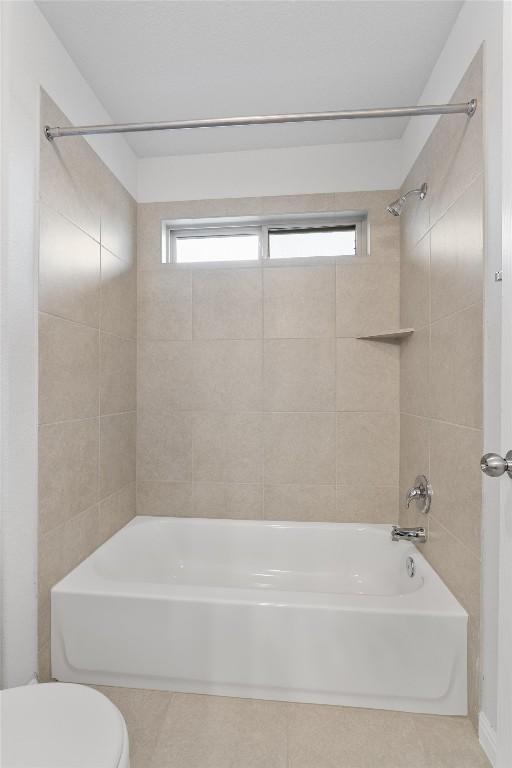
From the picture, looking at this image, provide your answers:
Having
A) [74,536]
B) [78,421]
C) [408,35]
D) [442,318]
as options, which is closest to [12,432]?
[78,421]

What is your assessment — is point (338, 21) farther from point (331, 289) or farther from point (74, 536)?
point (74, 536)

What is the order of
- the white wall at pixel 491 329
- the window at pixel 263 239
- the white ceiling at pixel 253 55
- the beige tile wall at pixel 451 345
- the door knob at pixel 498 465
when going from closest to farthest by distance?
the door knob at pixel 498 465
the white wall at pixel 491 329
the beige tile wall at pixel 451 345
the white ceiling at pixel 253 55
the window at pixel 263 239

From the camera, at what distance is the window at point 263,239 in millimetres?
2520

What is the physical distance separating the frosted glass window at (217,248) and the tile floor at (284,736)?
7.17 ft

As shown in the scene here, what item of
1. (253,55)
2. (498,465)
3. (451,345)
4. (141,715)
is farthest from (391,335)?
(141,715)

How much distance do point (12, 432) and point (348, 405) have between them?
→ 1.66 meters

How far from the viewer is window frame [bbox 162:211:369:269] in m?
2.46

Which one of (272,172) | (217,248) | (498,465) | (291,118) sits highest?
(272,172)

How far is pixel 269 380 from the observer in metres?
2.46

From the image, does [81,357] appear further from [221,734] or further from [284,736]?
[284,736]

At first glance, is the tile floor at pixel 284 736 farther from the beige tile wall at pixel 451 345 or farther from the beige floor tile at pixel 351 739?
the beige tile wall at pixel 451 345

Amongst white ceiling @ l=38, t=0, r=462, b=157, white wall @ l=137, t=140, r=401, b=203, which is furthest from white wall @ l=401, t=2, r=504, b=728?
white wall @ l=137, t=140, r=401, b=203

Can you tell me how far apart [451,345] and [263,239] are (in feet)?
4.55

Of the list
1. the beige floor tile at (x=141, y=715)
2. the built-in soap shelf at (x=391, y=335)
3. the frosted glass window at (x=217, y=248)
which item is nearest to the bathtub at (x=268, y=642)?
the beige floor tile at (x=141, y=715)
